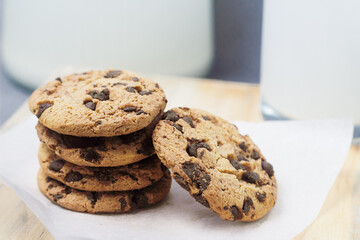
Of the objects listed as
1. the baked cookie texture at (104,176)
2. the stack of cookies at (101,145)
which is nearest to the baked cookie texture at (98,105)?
the stack of cookies at (101,145)

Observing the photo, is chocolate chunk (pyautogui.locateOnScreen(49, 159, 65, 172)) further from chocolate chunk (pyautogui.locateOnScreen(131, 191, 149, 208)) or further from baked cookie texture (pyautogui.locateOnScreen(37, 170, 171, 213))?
chocolate chunk (pyautogui.locateOnScreen(131, 191, 149, 208))

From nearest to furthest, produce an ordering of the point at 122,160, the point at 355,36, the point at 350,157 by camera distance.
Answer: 1. the point at 122,160
2. the point at 355,36
3. the point at 350,157

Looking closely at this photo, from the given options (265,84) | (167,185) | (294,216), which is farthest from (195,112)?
(265,84)

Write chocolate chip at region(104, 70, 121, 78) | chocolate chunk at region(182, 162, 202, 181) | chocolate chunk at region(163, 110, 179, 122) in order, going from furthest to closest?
1. chocolate chip at region(104, 70, 121, 78)
2. chocolate chunk at region(163, 110, 179, 122)
3. chocolate chunk at region(182, 162, 202, 181)

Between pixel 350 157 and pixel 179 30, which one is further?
pixel 179 30

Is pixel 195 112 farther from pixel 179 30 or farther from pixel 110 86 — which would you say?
pixel 179 30

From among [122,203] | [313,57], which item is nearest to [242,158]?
[122,203]

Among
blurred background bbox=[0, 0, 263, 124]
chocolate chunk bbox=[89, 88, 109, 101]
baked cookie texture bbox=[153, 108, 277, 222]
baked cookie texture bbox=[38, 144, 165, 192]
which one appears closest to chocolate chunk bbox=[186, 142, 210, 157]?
baked cookie texture bbox=[153, 108, 277, 222]

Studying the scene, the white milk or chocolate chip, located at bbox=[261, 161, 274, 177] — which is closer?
chocolate chip, located at bbox=[261, 161, 274, 177]

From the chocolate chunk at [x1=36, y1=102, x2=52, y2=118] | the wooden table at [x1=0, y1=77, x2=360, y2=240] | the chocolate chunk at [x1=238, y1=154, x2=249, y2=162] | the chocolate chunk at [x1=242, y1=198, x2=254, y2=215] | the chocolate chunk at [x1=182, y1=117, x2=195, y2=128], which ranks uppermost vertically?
the chocolate chunk at [x1=36, y1=102, x2=52, y2=118]
